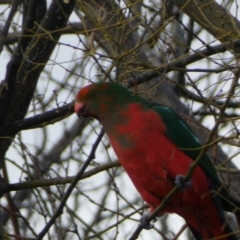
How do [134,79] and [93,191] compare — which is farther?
[93,191]

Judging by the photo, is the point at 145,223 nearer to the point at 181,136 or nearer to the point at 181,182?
the point at 181,182

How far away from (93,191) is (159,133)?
3.42 m

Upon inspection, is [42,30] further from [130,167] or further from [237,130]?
[237,130]

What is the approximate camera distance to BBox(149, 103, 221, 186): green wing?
4.46m

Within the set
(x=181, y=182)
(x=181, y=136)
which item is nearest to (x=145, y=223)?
(x=181, y=182)

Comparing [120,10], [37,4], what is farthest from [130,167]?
[37,4]

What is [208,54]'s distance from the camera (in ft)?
14.3

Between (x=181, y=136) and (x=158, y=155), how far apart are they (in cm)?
34

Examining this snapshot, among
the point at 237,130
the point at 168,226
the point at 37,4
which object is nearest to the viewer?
the point at 237,130

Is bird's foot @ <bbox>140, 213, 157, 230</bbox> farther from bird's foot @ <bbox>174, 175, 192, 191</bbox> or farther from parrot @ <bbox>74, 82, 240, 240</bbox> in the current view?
bird's foot @ <bbox>174, 175, 192, 191</bbox>

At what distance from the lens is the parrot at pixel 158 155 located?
4242 millimetres

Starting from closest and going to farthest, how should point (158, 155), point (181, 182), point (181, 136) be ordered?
point (181, 182) → point (158, 155) → point (181, 136)

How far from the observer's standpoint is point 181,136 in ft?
14.8

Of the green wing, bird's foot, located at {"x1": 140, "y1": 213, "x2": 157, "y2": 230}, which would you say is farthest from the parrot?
bird's foot, located at {"x1": 140, "y1": 213, "x2": 157, "y2": 230}
